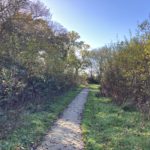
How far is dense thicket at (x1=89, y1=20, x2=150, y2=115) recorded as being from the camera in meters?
18.2

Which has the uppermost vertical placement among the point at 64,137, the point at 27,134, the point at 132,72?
the point at 132,72

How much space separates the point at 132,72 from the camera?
20.6 m

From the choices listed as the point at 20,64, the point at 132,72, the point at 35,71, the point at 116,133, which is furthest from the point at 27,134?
the point at 132,72

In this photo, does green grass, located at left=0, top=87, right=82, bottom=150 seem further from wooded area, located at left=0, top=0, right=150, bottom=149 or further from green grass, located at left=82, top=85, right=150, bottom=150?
green grass, located at left=82, top=85, right=150, bottom=150

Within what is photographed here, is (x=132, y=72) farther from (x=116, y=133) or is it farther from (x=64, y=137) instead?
(x=64, y=137)

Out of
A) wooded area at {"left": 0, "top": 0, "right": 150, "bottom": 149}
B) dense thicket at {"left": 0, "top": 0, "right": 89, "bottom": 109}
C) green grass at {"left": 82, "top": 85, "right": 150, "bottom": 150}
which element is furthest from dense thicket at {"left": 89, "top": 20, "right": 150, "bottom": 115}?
dense thicket at {"left": 0, "top": 0, "right": 89, "bottom": 109}

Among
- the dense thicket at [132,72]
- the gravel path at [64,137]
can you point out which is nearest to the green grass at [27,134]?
the gravel path at [64,137]

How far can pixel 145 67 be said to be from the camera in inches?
714

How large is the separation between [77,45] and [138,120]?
161 feet

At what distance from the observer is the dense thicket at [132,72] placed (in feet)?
59.7

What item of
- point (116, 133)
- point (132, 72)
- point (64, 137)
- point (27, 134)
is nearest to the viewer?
point (27, 134)

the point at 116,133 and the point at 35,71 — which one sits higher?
the point at 35,71

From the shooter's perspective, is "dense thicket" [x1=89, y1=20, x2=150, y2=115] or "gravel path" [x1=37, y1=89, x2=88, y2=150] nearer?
"gravel path" [x1=37, y1=89, x2=88, y2=150]

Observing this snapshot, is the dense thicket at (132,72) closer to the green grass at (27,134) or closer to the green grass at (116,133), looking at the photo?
the green grass at (116,133)
